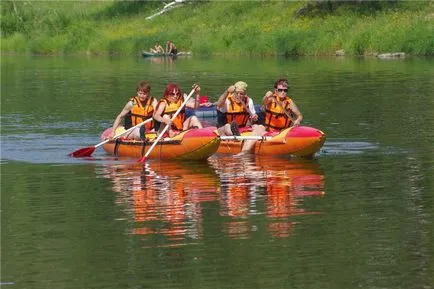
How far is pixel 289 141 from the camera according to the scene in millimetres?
19156

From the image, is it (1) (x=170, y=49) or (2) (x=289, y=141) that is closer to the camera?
(2) (x=289, y=141)

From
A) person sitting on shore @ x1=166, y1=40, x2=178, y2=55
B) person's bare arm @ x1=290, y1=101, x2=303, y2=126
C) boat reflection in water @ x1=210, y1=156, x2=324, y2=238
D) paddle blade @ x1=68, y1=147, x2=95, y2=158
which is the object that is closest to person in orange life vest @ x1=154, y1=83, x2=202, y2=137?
boat reflection in water @ x1=210, y1=156, x2=324, y2=238

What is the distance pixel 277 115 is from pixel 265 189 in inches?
147

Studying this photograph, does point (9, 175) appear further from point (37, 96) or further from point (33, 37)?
point (33, 37)

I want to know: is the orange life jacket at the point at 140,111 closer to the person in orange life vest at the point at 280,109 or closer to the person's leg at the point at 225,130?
the person's leg at the point at 225,130

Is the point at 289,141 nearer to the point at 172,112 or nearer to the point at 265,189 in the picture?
the point at 172,112

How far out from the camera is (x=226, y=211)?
1437 centimetres

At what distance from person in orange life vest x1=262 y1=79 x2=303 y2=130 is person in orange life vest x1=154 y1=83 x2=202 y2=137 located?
43.0 inches

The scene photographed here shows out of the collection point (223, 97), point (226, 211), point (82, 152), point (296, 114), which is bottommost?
point (82, 152)

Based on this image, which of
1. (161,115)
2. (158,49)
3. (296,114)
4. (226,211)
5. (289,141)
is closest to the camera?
(226,211)

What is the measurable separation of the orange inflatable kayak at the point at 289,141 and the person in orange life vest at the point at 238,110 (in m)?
0.13

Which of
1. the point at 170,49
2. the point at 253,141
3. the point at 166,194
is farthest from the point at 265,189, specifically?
the point at 170,49

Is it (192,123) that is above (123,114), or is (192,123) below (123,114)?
below

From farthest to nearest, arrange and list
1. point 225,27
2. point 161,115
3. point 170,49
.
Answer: point 225,27
point 170,49
point 161,115
